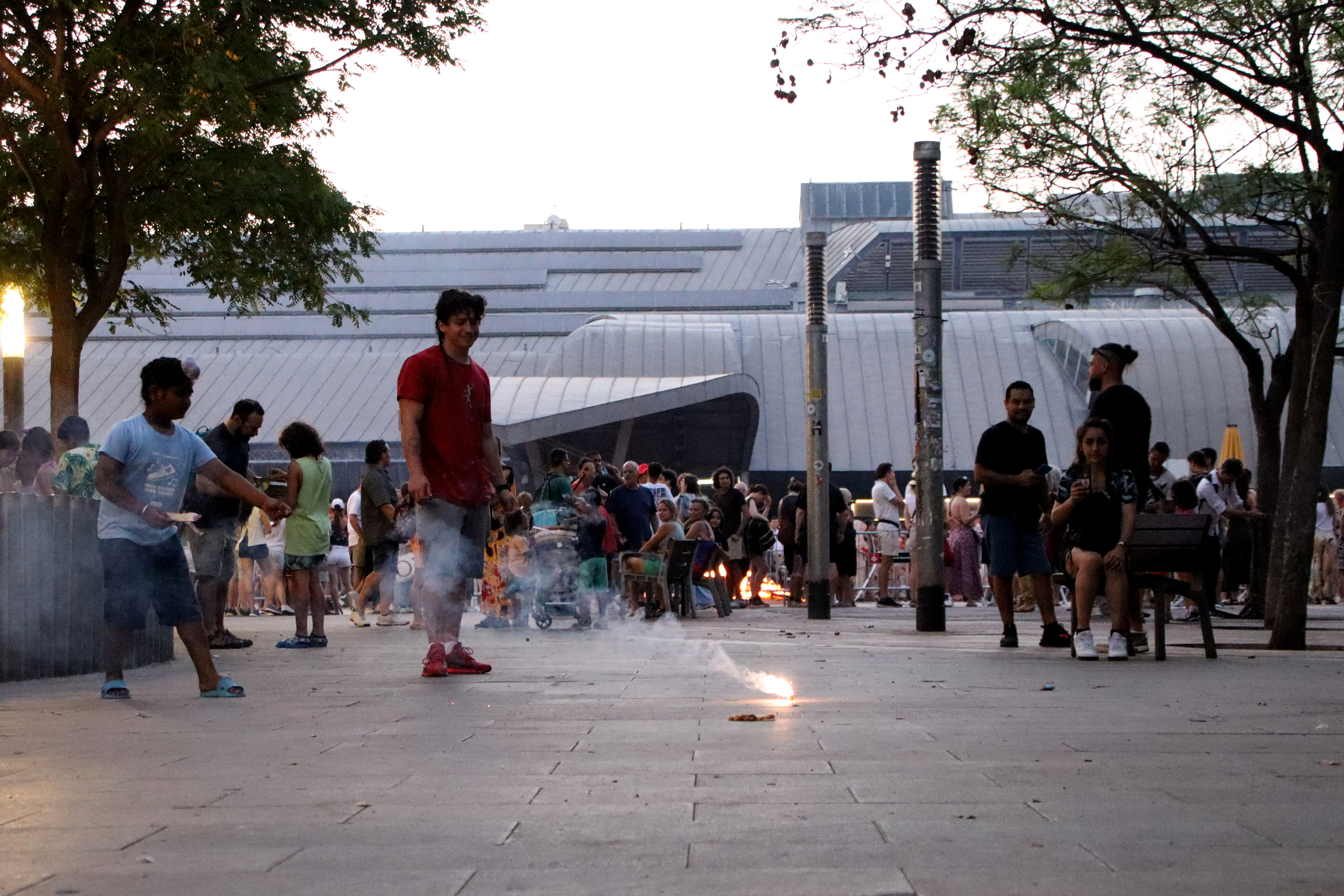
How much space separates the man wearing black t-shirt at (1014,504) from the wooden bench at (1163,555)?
3.14 feet

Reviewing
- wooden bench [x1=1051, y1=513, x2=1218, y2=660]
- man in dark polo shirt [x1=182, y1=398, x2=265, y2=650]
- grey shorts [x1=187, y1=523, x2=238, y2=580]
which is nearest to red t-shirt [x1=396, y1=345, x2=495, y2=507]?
man in dark polo shirt [x1=182, y1=398, x2=265, y2=650]

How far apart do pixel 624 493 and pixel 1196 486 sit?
6725 millimetres

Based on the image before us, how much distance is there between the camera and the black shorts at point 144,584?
7.83m

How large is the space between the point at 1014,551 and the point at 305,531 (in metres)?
5.43

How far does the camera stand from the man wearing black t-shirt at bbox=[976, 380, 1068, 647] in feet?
36.5

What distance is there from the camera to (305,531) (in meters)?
13.0

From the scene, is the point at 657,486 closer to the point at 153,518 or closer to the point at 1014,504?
the point at 1014,504

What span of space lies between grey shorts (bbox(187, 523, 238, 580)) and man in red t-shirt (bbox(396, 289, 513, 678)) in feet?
11.1

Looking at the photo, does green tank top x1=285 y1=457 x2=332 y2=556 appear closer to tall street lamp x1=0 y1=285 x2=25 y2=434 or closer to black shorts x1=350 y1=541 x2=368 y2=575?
black shorts x1=350 y1=541 x2=368 y2=575

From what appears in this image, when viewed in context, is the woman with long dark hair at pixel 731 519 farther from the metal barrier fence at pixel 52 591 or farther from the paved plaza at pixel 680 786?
the paved plaza at pixel 680 786

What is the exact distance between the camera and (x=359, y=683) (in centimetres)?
875

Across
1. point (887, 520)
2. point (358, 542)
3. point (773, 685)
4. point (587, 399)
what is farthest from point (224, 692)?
point (587, 399)

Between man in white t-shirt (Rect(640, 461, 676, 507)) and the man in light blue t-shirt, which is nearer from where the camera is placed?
the man in light blue t-shirt

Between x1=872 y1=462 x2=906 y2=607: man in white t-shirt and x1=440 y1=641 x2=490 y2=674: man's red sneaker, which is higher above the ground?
x1=872 y1=462 x2=906 y2=607: man in white t-shirt
